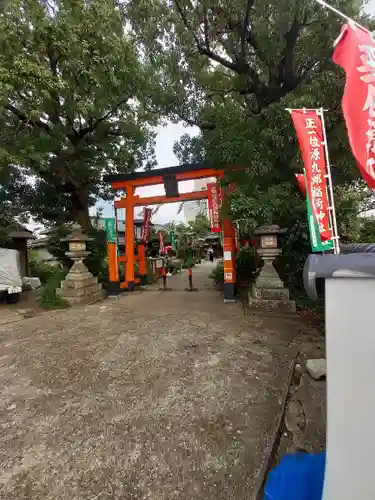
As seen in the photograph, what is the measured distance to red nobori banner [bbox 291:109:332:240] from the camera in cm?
320

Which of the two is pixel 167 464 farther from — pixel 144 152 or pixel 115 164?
pixel 144 152

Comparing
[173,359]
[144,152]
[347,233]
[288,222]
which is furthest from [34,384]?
[144,152]

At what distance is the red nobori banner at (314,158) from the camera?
3203 mm

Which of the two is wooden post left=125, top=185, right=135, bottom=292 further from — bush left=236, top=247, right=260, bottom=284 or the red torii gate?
bush left=236, top=247, right=260, bottom=284

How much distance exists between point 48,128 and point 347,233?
978 centimetres

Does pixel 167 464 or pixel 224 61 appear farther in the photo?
pixel 224 61

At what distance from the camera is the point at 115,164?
10625 mm

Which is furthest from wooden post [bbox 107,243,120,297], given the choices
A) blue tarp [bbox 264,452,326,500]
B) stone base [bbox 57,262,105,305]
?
blue tarp [bbox 264,452,326,500]

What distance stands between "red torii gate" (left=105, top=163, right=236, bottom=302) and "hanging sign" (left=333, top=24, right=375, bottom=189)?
5082mm

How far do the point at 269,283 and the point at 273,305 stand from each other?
57cm

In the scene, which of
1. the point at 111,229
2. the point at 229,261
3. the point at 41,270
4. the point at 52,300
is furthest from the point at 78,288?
the point at 41,270

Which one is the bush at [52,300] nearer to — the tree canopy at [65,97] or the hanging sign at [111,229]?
the hanging sign at [111,229]

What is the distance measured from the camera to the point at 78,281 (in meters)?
7.85

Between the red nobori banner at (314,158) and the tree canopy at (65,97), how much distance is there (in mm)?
5726
